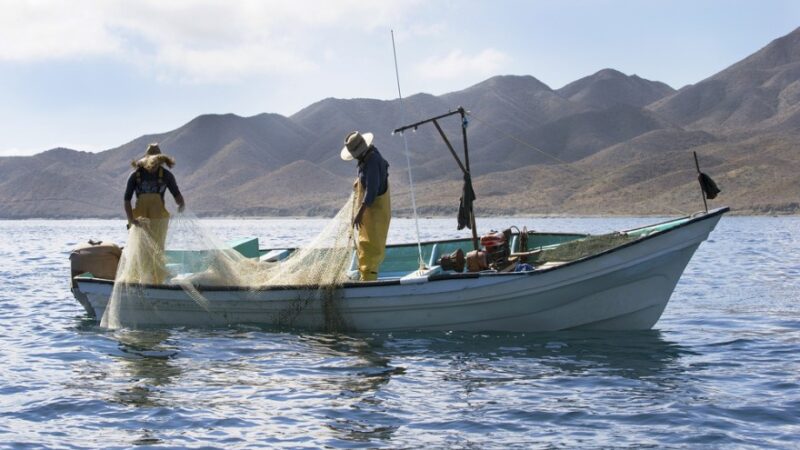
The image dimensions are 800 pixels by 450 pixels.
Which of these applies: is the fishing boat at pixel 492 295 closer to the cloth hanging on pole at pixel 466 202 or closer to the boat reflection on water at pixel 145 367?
the cloth hanging on pole at pixel 466 202

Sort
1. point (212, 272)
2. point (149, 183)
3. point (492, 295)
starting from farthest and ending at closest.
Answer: point (149, 183)
point (212, 272)
point (492, 295)

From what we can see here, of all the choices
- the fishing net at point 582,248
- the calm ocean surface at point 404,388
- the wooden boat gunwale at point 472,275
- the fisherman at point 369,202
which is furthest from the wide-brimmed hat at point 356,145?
the fishing net at point 582,248

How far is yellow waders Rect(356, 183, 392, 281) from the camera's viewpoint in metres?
11.7

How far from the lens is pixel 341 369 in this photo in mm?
9914

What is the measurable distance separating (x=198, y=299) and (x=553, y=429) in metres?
6.20

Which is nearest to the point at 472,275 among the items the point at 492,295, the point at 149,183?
the point at 492,295

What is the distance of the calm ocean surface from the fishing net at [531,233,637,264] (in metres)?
1.36

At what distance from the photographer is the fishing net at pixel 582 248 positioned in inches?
484

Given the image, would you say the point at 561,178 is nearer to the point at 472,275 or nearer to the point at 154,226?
the point at 154,226

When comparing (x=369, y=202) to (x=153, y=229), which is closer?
(x=369, y=202)

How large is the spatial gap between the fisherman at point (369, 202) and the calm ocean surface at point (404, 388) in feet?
3.52

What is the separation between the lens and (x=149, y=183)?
12.7 m

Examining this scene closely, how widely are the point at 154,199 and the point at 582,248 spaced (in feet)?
20.6

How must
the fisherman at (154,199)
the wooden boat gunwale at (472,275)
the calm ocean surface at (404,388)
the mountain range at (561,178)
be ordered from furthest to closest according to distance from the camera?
the mountain range at (561,178), the fisherman at (154,199), the wooden boat gunwale at (472,275), the calm ocean surface at (404,388)
